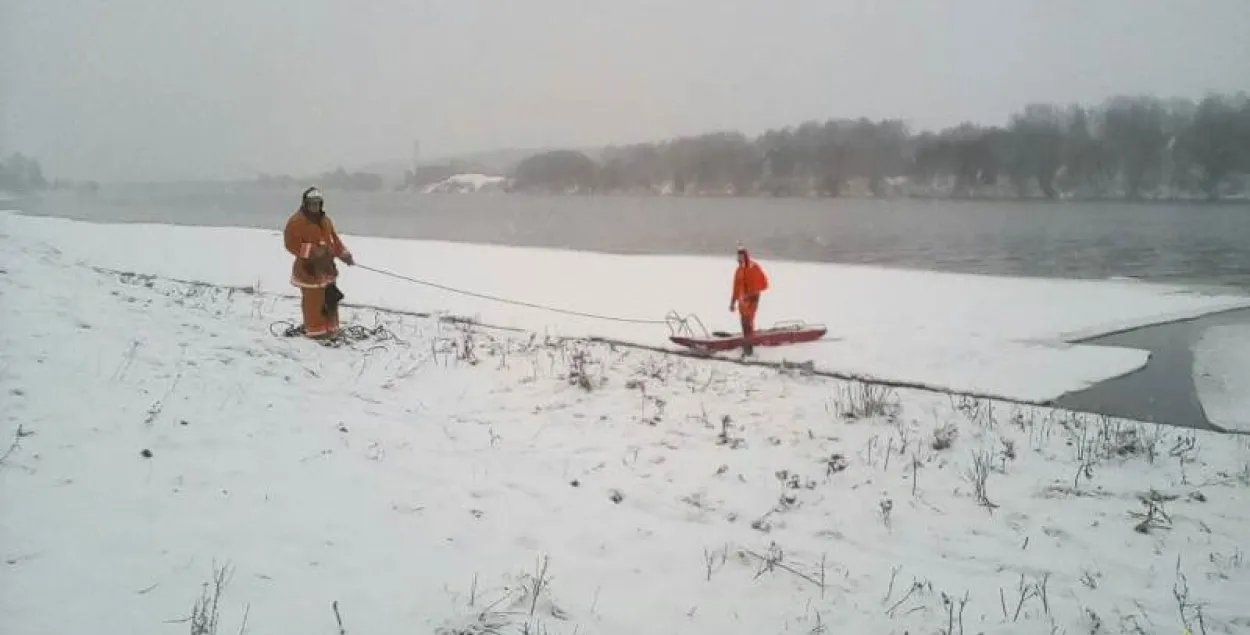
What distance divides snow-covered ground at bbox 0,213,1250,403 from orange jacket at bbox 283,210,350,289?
5.93 meters

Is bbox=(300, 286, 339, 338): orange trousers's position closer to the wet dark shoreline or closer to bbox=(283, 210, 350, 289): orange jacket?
bbox=(283, 210, 350, 289): orange jacket

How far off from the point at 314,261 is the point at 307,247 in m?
0.20

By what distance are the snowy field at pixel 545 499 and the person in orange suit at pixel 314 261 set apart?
1.96 feet

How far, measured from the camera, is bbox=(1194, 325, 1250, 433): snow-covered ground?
10.6 m

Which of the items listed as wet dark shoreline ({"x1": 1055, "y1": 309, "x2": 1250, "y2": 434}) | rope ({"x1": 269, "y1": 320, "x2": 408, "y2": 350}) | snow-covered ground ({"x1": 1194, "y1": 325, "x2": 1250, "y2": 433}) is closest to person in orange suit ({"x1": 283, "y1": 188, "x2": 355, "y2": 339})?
rope ({"x1": 269, "y1": 320, "x2": 408, "y2": 350})

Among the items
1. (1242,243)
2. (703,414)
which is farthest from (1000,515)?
(1242,243)

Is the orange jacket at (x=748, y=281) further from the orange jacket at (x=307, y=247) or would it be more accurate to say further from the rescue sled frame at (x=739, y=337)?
the orange jacket at (x=307, y=247)

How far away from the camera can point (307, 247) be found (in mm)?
9820

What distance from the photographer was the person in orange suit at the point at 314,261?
32.2 feet

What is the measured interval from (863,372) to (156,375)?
9.87 meters

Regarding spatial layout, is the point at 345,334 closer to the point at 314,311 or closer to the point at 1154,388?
the point at 314,311

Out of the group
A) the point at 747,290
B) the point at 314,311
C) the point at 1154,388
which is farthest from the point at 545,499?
the point at 1154,388

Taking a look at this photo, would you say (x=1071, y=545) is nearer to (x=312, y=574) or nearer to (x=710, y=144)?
(x=312, y=574)

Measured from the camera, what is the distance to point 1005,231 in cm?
5281
